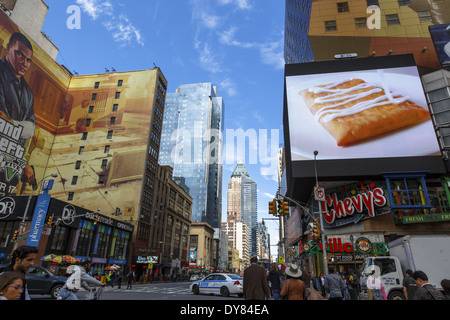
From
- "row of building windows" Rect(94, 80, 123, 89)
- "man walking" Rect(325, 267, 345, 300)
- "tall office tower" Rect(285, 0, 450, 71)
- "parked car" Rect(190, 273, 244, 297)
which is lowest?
"parked car" Rect(190, 273, 244, 297)

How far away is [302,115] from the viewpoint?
3566cm

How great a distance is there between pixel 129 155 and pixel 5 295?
5778 cm

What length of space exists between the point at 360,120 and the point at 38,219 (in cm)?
4058

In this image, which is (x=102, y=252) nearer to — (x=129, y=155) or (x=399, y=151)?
(x=129, y=155)

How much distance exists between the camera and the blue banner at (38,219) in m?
32.1

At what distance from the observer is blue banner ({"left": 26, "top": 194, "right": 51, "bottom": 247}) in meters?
32.1

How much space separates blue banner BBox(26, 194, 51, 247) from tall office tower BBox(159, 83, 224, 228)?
394 feet

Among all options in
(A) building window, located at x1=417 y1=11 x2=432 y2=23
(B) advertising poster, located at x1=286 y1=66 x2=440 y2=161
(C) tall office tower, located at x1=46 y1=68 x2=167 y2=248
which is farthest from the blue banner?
(A) building window, located at x1=417 y1=11 x2=432 y2=23

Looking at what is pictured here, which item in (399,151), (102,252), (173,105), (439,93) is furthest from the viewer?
(173,105)

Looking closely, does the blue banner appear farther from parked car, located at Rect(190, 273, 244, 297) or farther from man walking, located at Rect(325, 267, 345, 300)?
man walking, located at Rect(325, 267, 345, 300)

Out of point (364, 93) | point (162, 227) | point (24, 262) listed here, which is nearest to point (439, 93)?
point (364, 93)

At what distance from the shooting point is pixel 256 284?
25.8ft

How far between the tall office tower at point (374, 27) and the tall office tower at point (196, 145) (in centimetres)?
11694

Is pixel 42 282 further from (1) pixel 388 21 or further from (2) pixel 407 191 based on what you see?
(1) pixel 388 21
